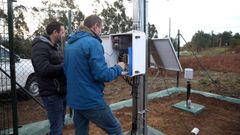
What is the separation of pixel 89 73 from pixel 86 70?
41 mm

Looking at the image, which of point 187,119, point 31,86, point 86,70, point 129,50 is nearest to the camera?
point 86,70

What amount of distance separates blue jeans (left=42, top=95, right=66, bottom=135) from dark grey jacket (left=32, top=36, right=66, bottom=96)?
0.07 m

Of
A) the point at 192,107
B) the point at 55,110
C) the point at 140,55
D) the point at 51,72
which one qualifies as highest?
the point at 140,55

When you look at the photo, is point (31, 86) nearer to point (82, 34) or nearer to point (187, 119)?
point (187, 119)

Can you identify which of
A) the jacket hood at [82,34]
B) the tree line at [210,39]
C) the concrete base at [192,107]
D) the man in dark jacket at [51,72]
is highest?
the tree line at [210,39]

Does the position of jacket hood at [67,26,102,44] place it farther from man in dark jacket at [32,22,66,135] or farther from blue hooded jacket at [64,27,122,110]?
man in dark jacket at [32,22,66,135]

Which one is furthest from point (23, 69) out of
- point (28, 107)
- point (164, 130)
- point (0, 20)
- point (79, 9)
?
point (79, 9)

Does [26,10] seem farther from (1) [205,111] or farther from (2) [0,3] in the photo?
(1) [205,111]

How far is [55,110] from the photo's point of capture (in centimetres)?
260

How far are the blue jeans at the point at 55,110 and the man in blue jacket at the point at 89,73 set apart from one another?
46 cm

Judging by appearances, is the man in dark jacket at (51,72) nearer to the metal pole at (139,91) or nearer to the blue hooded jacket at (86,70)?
the blue hooded jacket at (86,70)

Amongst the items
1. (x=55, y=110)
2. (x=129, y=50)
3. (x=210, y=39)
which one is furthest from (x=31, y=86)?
(x=210, y=39)

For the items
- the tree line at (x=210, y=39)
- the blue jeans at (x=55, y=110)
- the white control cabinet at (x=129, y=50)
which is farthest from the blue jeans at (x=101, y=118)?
the tree line at (x=210, y=39)

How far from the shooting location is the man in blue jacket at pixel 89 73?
6.50 ft
